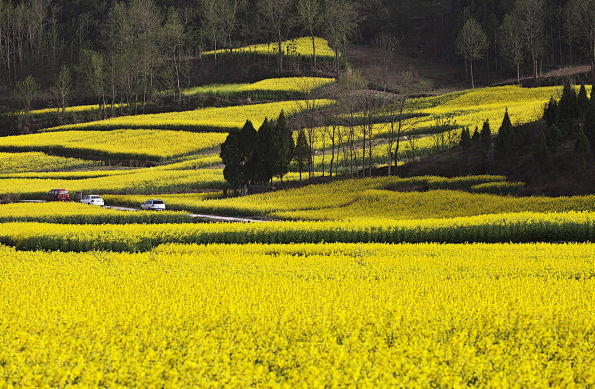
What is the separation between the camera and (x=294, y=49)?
155125 millimetres

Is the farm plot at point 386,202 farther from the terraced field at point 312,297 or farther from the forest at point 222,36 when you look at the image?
the forest at point 222,36

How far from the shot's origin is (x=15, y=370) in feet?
36.0

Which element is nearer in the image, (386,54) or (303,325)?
(303,325)

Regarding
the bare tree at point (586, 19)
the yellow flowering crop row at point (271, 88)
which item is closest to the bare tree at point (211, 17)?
the yellow flowering crop row at point (271, 88)

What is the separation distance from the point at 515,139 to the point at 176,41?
107m

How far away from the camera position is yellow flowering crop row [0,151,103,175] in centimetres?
8794

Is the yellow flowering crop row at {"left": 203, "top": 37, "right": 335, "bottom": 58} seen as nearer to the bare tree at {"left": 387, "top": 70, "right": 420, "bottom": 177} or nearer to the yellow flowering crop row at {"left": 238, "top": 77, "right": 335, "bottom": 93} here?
the yellow flowering crop row at {"left": 238, "top": 77, "right": 335, "bottom": 93}

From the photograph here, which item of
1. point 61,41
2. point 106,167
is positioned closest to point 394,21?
point 61,41

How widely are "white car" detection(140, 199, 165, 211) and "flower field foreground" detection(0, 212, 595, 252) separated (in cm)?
1882

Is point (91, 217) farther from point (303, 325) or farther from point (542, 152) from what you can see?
point (303, 325)

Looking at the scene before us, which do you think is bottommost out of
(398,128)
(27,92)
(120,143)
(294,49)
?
(398,128)

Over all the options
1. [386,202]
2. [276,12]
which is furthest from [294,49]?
[386,202]

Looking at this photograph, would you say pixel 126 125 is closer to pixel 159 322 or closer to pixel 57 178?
pixel 57 178

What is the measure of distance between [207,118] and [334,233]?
79135 millimetres
